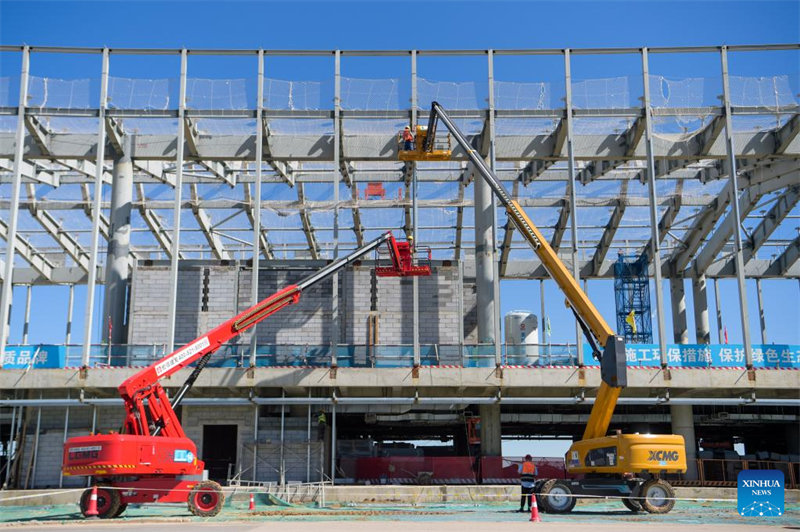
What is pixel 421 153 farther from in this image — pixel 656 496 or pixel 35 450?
pixel 35 450

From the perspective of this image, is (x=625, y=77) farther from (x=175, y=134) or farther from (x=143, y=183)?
(x=143, y=183)

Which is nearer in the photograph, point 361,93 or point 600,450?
point 600,450

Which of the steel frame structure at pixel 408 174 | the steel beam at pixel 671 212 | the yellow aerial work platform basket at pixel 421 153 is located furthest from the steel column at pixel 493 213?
the steel beam at pixel 671 212

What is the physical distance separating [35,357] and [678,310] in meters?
32.8

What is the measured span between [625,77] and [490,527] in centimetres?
2229

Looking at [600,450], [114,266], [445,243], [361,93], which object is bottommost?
[600,450]

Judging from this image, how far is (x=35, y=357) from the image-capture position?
3072 centimetres

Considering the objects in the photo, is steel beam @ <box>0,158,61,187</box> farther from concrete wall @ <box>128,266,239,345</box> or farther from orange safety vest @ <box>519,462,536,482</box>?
orange safety vest @ <box>519,462,536,482</box>

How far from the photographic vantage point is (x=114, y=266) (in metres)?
34.5

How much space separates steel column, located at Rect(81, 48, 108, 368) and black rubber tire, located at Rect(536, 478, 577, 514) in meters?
18.1

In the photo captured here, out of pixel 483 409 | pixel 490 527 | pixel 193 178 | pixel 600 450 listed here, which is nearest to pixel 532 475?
pixel 600 450

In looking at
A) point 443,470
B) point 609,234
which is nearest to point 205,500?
point 443,470

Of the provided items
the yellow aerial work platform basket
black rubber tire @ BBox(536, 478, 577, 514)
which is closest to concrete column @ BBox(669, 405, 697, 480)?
the yellow aerial work platform basket

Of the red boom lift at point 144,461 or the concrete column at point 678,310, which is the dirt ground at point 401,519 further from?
the concrete column at point 678,310
